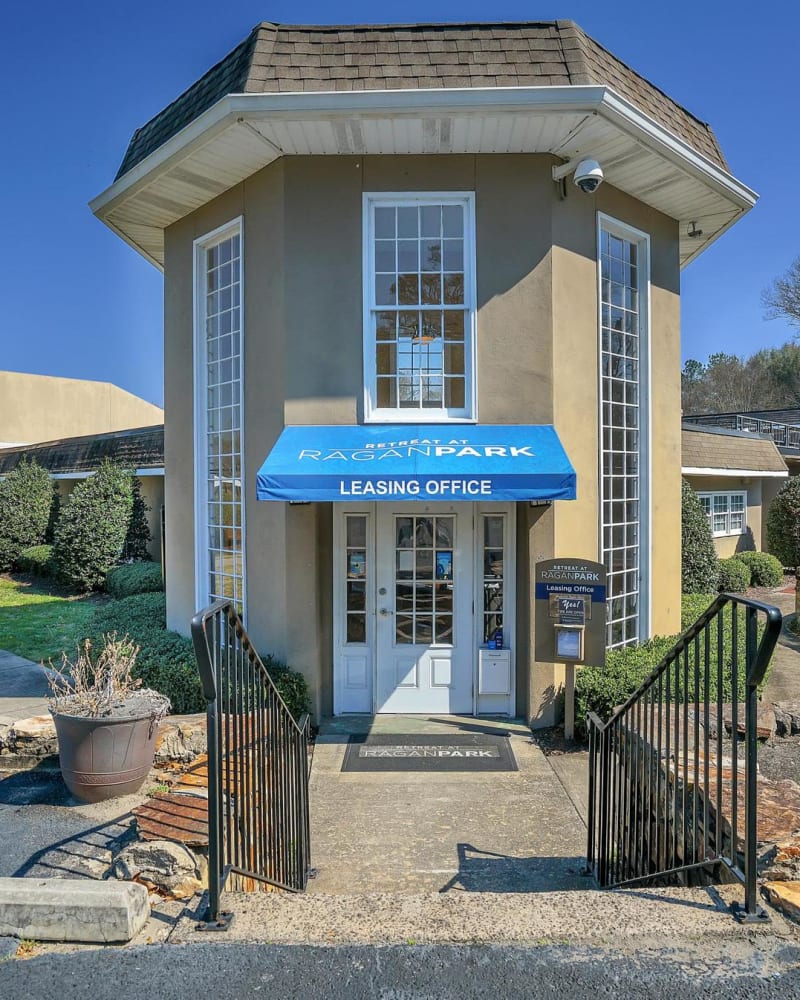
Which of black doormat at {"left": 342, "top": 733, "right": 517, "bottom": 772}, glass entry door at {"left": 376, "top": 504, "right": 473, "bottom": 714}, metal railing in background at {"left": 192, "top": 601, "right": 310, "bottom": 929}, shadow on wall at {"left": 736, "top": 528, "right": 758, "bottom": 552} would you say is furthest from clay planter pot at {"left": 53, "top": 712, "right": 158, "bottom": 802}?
shadow on wall at {"left": 736, "top": 528, "right": 758, "bottom": 552}

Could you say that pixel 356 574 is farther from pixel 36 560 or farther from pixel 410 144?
pixel 36 560

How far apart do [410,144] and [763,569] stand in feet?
49.4

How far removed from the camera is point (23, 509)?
63.1 feet

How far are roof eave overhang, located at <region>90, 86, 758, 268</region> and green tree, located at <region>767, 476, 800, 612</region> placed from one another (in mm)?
10907

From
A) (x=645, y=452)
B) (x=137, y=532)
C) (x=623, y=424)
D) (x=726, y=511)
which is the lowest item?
(x=137, y=532)

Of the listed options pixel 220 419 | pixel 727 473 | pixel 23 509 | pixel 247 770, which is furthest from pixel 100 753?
pixel 23 509

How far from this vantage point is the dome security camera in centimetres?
694

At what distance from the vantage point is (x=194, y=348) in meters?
8.84

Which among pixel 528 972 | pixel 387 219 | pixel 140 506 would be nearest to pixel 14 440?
pixel 140 506

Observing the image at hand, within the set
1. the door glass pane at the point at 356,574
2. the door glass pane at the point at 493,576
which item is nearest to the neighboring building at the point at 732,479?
the door glass pane at the point at 493,576

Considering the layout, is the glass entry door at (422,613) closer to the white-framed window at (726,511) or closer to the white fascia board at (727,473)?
the white fascia board at (727,473)

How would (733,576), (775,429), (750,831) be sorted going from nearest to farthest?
(750,831) < (733,576) < (775,429)

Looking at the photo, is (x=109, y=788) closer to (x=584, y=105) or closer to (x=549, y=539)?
(x=549, y=539)

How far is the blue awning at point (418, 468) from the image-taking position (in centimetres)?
624
